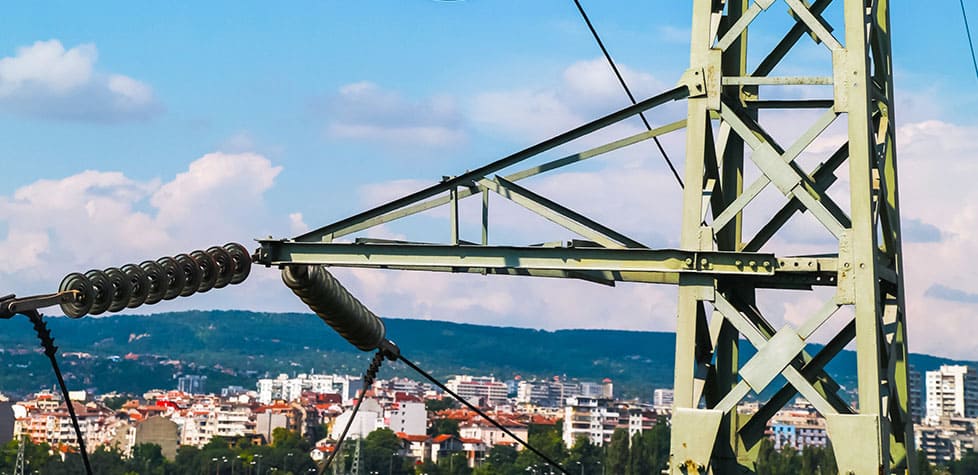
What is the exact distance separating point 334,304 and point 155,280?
309 centimetres

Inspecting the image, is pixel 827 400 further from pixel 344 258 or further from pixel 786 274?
pixel 344 258

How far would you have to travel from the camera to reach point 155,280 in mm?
11359

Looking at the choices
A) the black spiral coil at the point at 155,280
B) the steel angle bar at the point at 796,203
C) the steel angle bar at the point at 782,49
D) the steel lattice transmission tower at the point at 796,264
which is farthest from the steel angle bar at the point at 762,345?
the black spiral coil at the point at 155,280

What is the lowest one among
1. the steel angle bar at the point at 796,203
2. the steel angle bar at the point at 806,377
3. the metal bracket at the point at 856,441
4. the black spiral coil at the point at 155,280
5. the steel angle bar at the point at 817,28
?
the metal bracket at the point at 856,441

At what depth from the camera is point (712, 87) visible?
1113 cm

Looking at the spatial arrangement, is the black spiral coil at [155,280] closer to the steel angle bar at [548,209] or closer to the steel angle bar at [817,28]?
the steel angle bar at [548,209]

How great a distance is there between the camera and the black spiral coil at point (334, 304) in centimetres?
1261

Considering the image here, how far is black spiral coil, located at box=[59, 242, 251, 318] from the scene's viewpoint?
1031cm

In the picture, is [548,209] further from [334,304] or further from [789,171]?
[334,304]

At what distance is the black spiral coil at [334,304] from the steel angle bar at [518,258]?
0.38 metres

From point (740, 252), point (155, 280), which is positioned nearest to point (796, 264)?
point (740, 252)

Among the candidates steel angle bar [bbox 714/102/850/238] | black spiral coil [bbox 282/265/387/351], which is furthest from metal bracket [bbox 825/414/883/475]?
black spiral coil [bbox 282/265/387/351]

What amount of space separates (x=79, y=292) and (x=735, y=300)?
14.5ft

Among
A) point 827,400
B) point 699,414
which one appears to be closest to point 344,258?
point 699,414
